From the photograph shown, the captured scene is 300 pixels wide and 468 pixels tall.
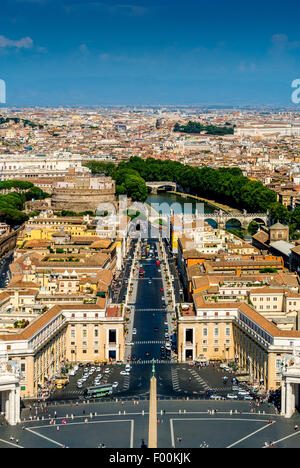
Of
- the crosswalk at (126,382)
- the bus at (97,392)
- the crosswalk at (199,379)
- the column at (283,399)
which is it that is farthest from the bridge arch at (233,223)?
the column at (283,399)

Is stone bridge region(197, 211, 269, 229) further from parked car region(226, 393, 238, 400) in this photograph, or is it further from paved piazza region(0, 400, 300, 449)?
paved piazza region(0, 400, 300, 449)

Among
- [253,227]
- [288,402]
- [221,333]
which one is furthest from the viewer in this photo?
[253,227]

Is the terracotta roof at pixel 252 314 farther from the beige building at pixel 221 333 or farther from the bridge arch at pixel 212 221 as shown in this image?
the bridge arch at pixel 212 221

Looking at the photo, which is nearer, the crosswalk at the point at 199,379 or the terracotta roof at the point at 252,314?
the terracotta roof at the point at 252,314

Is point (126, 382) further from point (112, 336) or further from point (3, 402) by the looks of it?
point (3, 402)

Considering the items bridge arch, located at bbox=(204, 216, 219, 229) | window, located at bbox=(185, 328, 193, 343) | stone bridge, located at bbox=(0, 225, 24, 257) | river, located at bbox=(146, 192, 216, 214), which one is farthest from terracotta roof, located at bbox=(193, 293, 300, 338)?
river, located at bbox=(146, 192, 216, 214)

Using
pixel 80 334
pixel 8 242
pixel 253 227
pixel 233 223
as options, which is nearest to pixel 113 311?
pixel 80 334

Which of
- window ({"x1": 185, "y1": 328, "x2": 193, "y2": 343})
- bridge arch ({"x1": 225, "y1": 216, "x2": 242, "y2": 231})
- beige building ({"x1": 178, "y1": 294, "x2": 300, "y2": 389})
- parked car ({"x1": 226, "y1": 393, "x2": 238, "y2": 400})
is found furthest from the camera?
bridge arch ({"x1": 225, "y1": 216, "x2": 242, "y2": 231})
